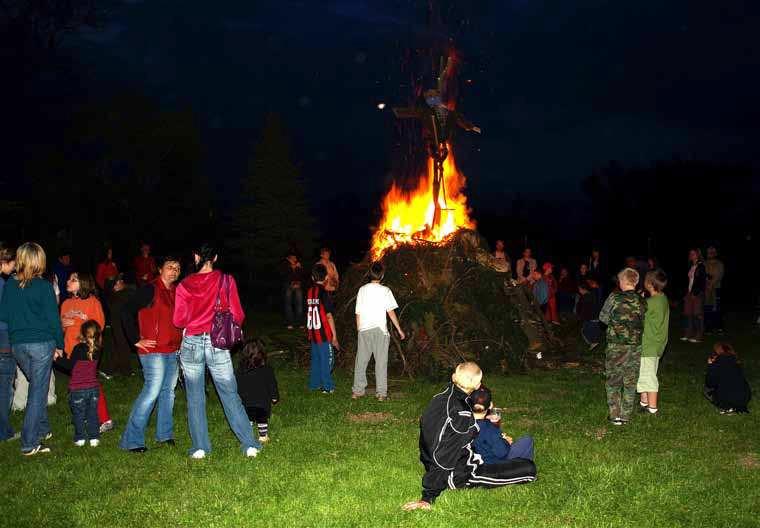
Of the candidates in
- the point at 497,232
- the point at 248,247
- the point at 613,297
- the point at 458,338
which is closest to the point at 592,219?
the point at 497,232

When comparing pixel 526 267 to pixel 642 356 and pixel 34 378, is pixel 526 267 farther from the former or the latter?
pixel 34 378

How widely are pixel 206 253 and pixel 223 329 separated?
0.71 m

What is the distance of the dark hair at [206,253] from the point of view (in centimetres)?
682

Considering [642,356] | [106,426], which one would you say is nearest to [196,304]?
[106,426]

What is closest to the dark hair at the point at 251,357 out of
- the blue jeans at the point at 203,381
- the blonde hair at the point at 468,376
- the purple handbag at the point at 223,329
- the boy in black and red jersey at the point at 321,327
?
the blue jeans at the point at 203,381

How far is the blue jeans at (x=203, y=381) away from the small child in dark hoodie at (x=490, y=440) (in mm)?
2227

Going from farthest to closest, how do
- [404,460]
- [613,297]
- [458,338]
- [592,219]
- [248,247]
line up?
[248,247] < [592,219] < [458,338] < [613,297] < [404,460]

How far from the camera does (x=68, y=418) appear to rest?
8.98 metres

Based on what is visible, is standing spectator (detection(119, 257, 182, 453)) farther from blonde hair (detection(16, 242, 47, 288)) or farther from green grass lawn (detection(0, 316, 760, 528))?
blonde hair (detection(16, 242, 47, 288))

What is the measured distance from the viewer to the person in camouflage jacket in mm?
8305

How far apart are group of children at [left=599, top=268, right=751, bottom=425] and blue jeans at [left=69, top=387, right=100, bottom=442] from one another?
5462 mm

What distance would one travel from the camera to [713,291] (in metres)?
16.9

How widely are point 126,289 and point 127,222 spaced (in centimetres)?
3532

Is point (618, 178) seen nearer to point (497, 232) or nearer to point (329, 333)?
point (497, 232)
